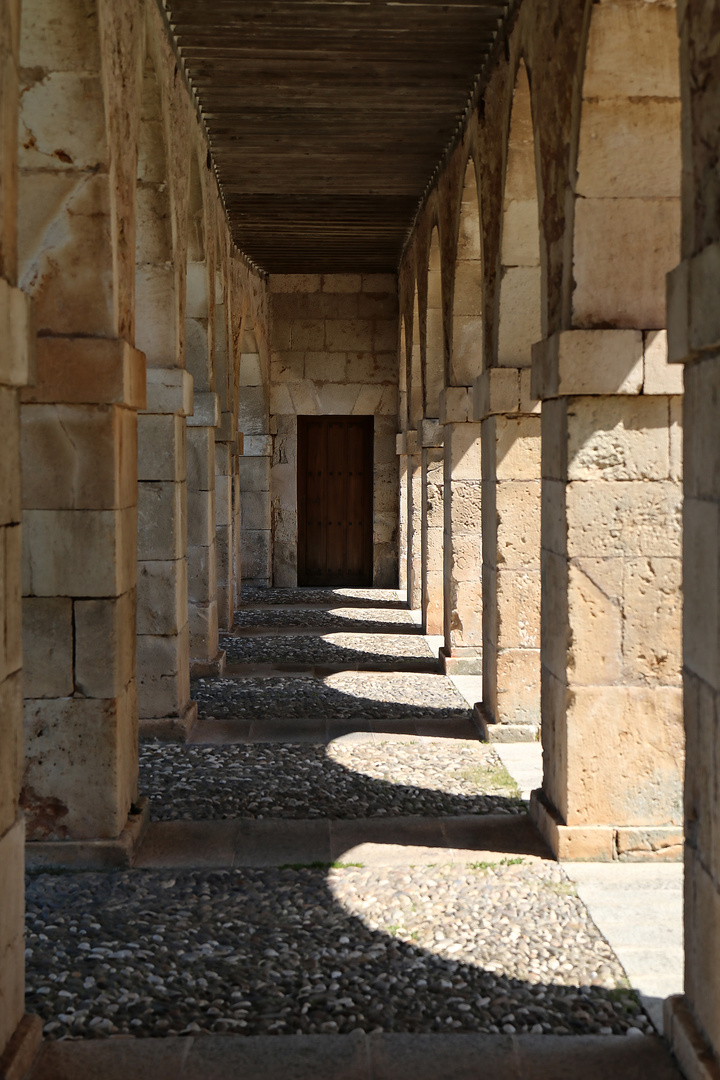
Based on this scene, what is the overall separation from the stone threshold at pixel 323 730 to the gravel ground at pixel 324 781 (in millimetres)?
136

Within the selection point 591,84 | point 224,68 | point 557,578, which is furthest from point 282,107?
point 557,578

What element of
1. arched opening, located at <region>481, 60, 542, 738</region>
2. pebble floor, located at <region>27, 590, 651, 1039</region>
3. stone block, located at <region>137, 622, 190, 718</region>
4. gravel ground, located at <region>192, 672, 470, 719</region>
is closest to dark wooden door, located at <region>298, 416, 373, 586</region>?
gravel ground, located at <region>192, 672, 470, 719</region>

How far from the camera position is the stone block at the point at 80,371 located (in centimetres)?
396

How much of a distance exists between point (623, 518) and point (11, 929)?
251 centimetres

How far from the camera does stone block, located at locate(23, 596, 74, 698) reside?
4.03 metres

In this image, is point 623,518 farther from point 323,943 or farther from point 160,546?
point 160,546

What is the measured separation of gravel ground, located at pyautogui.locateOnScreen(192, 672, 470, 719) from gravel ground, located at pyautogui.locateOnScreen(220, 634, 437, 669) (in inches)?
23.6

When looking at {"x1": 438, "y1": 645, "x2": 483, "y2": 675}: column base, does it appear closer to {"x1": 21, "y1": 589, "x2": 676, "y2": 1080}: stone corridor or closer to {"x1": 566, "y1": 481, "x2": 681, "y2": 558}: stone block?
{"x1": 21, "y1": 589, "x2": 676, "y2": 1080}: stone corridor

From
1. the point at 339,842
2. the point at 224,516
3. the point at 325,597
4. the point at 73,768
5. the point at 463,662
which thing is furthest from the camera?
the point at 325,597

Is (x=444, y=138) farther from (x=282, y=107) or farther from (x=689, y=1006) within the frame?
(x=689, y=1006)

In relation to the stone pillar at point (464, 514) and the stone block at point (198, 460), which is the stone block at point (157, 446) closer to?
the stone block at point (198, 460)

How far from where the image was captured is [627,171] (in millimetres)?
3967

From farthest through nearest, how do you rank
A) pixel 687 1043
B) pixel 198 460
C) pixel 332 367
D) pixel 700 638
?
pixel 332 367 < pixel 198 460 < pixel 687 1043 < pixel 700 638

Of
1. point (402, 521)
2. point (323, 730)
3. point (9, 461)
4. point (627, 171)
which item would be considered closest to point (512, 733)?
point (323, 730)
